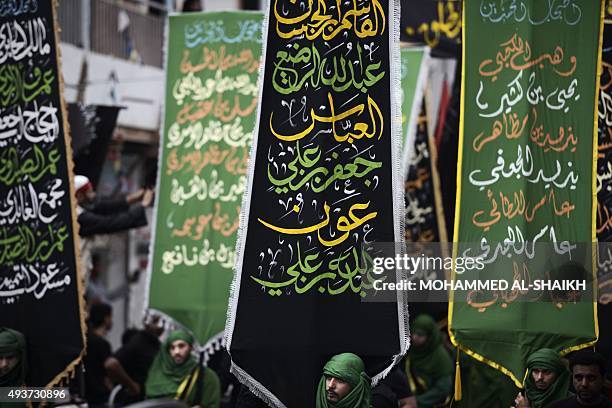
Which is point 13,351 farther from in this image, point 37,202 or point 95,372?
point 95,372

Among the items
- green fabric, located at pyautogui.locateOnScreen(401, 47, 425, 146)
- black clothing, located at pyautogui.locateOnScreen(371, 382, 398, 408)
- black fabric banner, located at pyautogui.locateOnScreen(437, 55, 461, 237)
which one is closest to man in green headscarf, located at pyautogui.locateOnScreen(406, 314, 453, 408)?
black fabric banner, located at pyautogui.locateOnScreen(437, 55, 461, 237)

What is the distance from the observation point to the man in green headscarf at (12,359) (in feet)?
21.5

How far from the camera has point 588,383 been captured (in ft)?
18.6

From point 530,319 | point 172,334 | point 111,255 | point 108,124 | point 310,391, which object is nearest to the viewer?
point 310,391

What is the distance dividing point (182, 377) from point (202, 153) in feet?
5.93

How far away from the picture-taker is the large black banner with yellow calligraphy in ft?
17.7

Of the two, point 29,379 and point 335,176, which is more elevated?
point 335,176

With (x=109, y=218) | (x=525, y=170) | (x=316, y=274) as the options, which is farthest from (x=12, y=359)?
(x=525, y=170)

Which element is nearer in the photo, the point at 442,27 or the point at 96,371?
the point at 96,371

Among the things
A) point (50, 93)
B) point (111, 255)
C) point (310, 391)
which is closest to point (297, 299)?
point (310, 391)

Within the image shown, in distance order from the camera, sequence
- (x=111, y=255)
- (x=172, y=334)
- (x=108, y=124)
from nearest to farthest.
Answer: (x=172, y=334) < (x=108, y=124) < (x=111, y=255)

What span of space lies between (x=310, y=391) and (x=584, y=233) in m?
1.91

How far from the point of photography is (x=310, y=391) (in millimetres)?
5352

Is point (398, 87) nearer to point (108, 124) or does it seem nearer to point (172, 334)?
point (172, 334)
